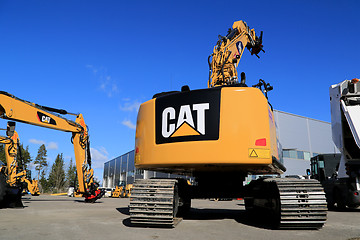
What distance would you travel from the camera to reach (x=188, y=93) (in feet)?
19.7

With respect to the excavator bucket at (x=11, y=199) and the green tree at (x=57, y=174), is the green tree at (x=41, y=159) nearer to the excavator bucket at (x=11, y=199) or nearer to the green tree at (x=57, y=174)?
the green tree at (x=57, y=174)

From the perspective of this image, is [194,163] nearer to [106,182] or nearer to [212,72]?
[212,72]

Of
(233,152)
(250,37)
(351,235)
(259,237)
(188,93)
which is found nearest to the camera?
(259,237)

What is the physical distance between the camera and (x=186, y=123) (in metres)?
5.83

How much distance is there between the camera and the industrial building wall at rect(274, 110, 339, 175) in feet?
118

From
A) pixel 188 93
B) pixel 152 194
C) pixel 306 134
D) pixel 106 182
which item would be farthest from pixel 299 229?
pixel 106 182

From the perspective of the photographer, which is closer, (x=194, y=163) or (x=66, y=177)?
(x=194, y=163)

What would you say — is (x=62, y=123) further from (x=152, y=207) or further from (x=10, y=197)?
(x=152, y=207)

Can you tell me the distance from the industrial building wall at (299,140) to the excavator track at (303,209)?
3047 centimetres

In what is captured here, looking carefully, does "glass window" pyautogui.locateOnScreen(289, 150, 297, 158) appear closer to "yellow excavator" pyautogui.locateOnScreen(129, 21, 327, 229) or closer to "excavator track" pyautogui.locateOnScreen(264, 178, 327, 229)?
"yellow excavator" pyautogui.locateOnScreen(129, 21, 327, 229)

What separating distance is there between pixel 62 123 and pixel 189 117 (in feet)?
40.2

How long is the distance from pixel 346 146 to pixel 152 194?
786cm

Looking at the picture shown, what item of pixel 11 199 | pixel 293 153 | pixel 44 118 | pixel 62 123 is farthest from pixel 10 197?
pixel 293 153

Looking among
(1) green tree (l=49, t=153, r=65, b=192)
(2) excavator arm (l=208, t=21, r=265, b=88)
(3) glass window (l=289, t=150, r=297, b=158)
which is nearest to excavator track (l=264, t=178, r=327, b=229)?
(2) excavator arm (l=208, t=21, r=265, b=88)
